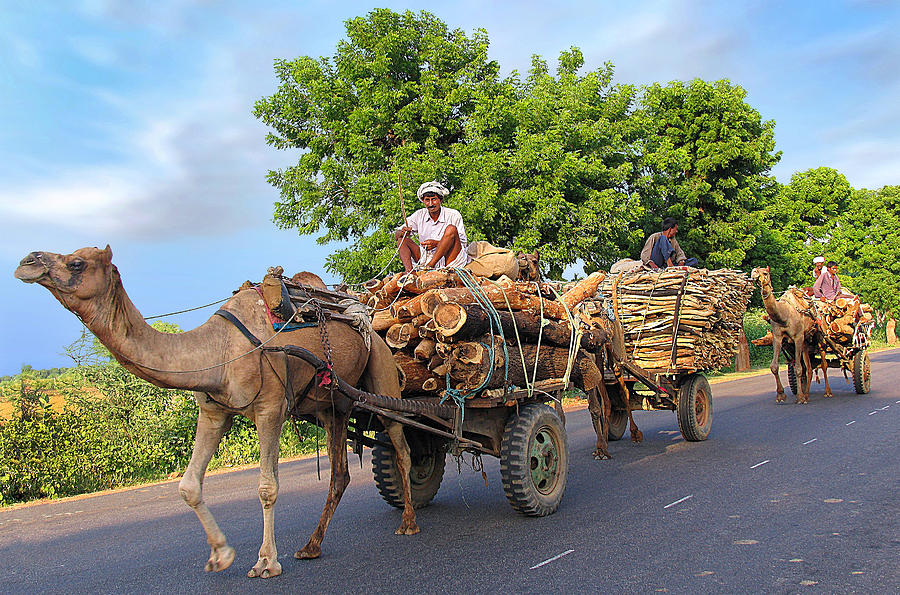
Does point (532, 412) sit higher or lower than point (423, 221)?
lower

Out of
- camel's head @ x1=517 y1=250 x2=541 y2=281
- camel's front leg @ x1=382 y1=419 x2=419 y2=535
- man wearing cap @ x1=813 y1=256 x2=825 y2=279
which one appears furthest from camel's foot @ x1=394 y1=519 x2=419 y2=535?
man wearing cap @ x1=813 y1=256 x2=825 y2=279

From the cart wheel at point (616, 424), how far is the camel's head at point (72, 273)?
28.1 feet

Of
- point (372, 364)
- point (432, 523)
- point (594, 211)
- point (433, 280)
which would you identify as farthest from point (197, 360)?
point (594, 211)

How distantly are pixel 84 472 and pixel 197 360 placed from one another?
741 cm

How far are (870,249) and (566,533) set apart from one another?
4729cm

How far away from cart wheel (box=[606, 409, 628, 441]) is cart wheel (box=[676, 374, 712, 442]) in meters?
0.99

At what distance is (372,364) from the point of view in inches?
240

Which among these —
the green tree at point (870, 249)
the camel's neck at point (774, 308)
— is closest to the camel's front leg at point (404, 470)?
the camel's neck at point (774, 308)

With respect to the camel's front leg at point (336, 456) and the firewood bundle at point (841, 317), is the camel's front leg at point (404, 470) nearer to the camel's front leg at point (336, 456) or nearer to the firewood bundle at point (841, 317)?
the camel's front leg at point (336, 456)

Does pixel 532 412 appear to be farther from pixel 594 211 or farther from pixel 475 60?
pixel 475 60

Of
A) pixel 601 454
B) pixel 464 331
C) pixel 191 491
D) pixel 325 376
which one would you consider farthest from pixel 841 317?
pixel 191 491

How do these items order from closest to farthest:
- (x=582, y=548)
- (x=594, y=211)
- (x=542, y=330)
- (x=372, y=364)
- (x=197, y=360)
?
(x=197, y=360) → (x=582, y=548) → (x=372, y=364) → (x=542, y=330) → (x=594, y=211)

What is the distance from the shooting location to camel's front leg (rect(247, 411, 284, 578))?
504 cm

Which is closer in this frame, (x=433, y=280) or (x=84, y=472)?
(x=433, y=280)
